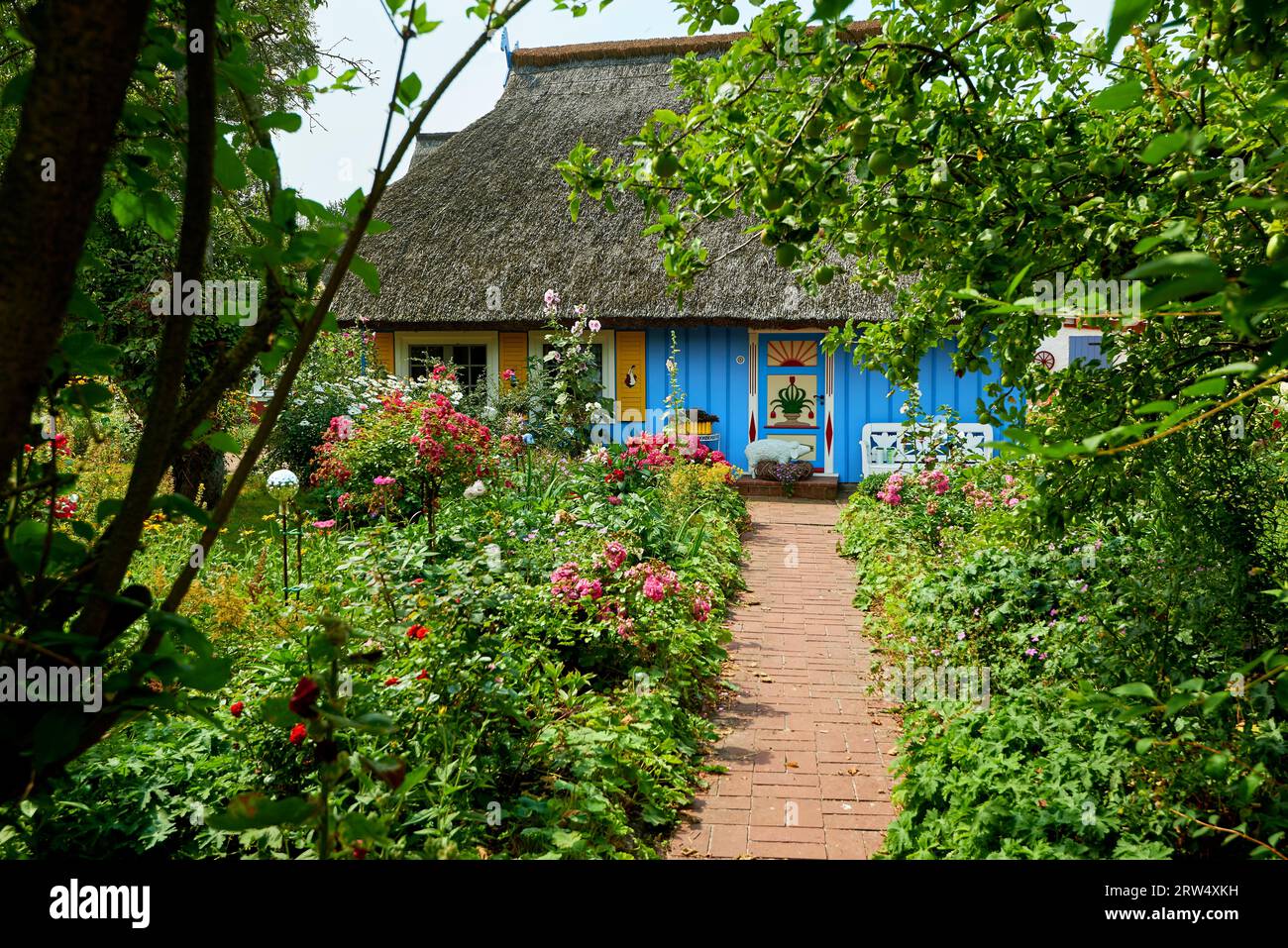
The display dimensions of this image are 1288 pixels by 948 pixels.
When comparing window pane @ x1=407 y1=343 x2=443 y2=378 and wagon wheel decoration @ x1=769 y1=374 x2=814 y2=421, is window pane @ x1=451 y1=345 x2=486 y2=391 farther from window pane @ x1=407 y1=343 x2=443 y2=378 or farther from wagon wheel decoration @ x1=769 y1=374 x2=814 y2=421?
wagon wheel decoration @ x1=769 y1=374 x2=814 y2=421

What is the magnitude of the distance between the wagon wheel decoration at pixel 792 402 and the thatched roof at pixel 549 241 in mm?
1114

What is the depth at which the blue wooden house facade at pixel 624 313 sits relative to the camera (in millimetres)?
12734

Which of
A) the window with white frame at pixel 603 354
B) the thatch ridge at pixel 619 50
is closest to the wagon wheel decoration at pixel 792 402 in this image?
the window with white frame at pixel 603 354

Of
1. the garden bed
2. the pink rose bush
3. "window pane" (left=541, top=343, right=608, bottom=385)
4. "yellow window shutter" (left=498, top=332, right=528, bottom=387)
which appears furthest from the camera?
"yellow window shutter" (left=498, top=332, right=528, bottom=387)

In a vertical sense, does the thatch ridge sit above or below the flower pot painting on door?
above

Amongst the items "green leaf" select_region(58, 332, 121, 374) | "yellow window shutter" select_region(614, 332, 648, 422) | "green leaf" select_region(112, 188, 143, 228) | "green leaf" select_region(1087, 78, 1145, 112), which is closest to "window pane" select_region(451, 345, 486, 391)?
"yellow window shutter" select_region(614, 332, 648, 422)

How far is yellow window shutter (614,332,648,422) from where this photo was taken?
44.4 feet

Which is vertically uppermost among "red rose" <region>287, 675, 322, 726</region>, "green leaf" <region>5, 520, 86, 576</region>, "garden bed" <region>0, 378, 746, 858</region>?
"green leaf" <region>5, 520, 86, 576</region>

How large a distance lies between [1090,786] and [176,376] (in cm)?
338

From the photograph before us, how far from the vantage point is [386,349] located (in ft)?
47.7

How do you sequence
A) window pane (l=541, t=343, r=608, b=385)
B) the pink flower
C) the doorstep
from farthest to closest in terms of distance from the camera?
window pane (l=541, t=343, r=608, b=385) < the doorstep < the pink flower

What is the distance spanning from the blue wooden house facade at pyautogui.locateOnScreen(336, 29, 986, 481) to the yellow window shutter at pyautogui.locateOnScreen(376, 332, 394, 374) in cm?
2

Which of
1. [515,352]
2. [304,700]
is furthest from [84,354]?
[515,352]
